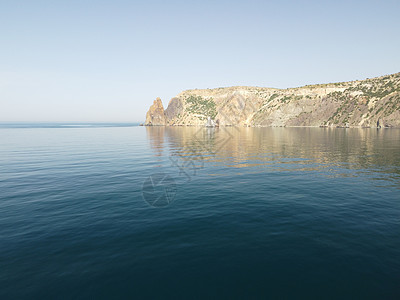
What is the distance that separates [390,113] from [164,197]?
637ft

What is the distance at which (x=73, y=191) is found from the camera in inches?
864

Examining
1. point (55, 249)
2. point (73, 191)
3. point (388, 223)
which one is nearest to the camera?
point (55, 249)

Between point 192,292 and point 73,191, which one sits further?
point 73,191

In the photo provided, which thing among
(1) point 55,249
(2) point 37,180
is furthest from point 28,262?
(2) point 37,180

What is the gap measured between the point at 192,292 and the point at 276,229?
7.34 meters

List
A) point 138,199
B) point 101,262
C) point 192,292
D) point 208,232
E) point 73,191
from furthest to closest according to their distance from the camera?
point 73,191
point 138,199
point 208,232
point 101,262
point 192,292

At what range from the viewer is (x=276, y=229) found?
45.7ft

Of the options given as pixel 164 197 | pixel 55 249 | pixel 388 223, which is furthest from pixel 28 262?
pixel 388 223

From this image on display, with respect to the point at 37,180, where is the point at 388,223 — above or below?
below

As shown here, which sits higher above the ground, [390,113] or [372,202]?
[390,113]

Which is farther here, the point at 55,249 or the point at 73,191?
the point at 73,191

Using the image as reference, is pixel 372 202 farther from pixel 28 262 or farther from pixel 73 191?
pixel 73 191

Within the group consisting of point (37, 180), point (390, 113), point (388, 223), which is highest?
point (390, 113)

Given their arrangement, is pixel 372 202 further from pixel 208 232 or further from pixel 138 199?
pixel 138 199
